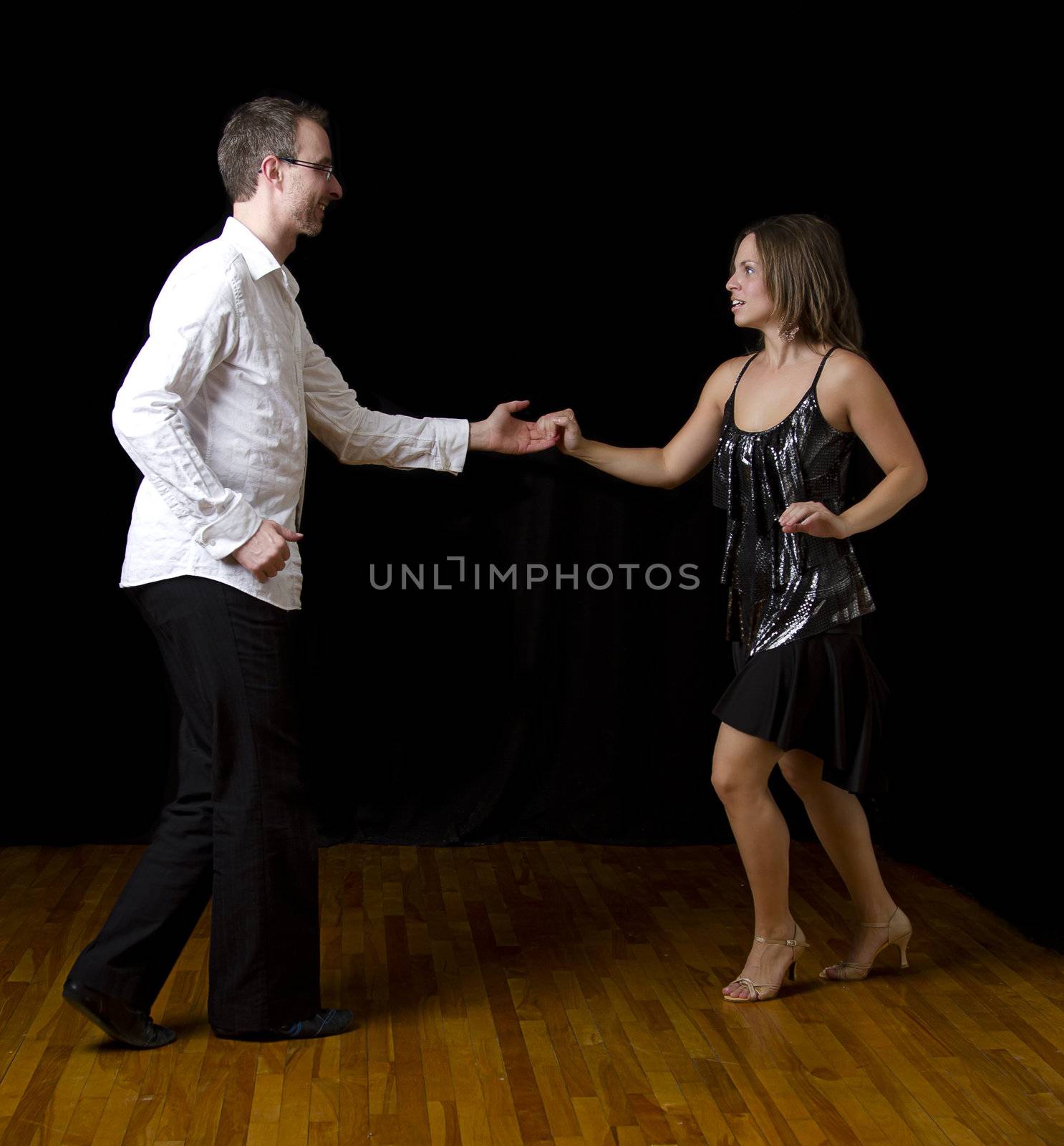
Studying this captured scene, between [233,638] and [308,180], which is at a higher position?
[308,180]

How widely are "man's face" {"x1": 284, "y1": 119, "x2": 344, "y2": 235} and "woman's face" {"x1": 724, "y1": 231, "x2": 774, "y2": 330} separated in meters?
0.86

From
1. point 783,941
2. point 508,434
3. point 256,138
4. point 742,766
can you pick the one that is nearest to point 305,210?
point 256,138

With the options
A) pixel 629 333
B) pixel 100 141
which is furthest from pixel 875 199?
pixel 100 141

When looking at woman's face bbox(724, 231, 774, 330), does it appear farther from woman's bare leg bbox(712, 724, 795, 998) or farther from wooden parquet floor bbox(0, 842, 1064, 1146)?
wooden parquet floor bbox(0, 842, 1064, 1146)

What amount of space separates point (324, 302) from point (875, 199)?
1.68 metres

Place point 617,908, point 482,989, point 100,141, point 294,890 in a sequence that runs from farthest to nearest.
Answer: point 100,141 < point 617,908 < point 482,989 < point 294,890

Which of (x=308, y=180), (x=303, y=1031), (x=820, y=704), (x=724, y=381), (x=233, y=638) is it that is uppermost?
(x=308, y=180)

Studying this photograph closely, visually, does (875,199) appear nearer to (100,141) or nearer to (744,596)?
(744,596)

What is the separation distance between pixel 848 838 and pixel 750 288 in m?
1.21

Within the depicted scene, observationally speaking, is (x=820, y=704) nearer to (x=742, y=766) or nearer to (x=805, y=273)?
(x=742, y=766)

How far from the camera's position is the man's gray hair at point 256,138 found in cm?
265

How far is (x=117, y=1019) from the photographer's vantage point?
251 centimetres

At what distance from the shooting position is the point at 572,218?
4.12 m

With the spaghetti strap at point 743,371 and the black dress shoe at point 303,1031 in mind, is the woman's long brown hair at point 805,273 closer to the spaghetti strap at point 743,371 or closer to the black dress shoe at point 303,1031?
the spaghetti strap at point 743,371
